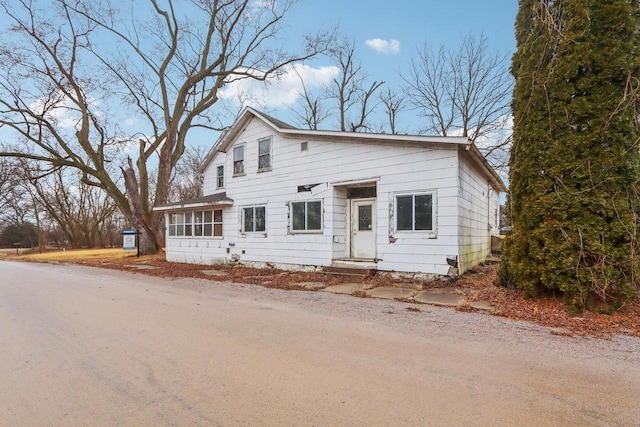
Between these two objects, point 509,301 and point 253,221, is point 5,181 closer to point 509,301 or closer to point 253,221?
point 253,221

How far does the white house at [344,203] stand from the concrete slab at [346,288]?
1.14 meters

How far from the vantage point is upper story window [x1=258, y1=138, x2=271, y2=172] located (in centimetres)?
1231

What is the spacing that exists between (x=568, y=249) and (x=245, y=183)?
10.3 metres

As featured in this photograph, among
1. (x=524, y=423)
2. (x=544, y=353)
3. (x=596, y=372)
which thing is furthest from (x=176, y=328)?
(x=596, y=372)

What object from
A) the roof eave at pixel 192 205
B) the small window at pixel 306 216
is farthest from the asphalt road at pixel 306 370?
the roof eave at pixel 192 205

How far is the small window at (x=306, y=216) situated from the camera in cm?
1071

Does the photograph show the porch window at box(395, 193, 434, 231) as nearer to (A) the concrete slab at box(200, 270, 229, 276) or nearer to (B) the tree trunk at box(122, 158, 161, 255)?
(A) the concrete slab at box(200, 270, 229, 276)

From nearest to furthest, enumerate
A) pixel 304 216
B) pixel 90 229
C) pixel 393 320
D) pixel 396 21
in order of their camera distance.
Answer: pixel 393 320 < pixel 304 216 < pixel 396 21 < pixel 90 229

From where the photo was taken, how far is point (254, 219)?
12.5 m

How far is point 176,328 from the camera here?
4.85 m

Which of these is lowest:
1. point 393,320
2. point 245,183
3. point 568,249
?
point 393,320

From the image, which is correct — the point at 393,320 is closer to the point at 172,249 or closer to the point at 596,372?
the point at 596,372

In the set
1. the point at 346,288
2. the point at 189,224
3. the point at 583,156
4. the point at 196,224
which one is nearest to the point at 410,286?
the point at 346,288

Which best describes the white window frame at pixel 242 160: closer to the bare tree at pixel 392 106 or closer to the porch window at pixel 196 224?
the porch window at pixel 196 224
